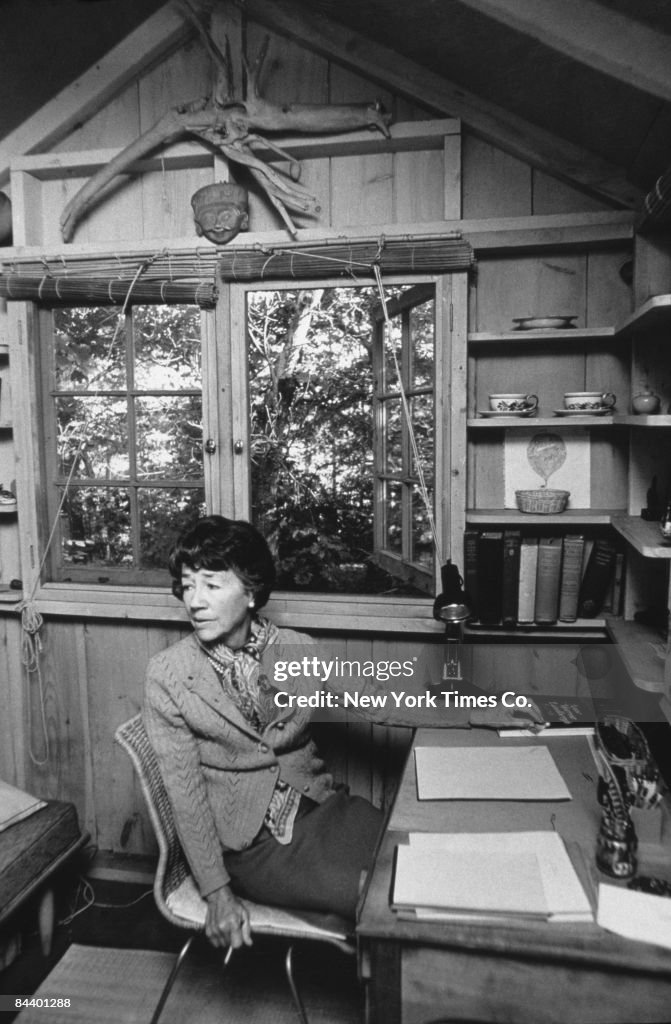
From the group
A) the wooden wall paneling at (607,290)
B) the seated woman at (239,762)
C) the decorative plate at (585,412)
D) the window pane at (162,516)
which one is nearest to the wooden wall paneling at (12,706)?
the window pane at (162,516)

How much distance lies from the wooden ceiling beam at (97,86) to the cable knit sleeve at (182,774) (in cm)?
207

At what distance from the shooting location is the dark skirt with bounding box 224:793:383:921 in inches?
70.2

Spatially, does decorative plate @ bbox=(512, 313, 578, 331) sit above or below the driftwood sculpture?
below

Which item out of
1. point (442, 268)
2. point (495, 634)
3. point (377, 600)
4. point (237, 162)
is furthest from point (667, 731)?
point (237, 162)

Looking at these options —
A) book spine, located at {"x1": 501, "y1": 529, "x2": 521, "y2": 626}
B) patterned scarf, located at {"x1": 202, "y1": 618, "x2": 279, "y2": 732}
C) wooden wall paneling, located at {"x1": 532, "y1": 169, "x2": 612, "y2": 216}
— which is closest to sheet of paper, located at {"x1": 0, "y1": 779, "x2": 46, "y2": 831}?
patterned scarf, located at {"x1": 202, "y1": 618, "x2": 279, "y2": 732}

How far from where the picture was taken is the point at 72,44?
263 cm

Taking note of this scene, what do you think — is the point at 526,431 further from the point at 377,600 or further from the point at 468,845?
the point at 468,845

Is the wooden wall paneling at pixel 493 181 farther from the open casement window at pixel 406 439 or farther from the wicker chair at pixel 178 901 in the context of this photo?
the wicker chair at pixel 178 901

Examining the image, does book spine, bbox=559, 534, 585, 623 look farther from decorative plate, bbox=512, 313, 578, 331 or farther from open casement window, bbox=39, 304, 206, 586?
open casement window, bbox=39, 304, 206, 586

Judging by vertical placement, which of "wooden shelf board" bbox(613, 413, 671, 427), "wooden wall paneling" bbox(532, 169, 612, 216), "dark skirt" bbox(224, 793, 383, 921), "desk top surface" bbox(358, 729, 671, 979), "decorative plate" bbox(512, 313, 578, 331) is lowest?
"dark skirt" bbox(224, 793, 383, 921)

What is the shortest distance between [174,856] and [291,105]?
2361mm

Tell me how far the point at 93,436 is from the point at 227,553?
117 centimetres

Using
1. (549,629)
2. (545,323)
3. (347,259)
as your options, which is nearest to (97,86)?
(347,259)

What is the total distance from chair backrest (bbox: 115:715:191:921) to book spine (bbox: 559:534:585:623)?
136 cm
